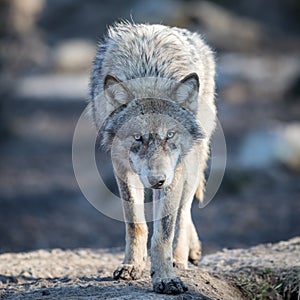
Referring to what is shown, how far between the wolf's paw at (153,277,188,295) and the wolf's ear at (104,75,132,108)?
55.2 inches

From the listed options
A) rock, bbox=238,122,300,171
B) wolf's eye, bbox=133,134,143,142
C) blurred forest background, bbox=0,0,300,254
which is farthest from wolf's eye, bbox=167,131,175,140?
rock, bbox=238,122,300,171

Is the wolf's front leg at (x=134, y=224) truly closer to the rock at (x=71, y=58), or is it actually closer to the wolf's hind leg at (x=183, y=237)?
the wolf's hind leg at (x=183, y=237)

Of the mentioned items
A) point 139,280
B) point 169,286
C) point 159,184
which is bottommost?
point 169,286

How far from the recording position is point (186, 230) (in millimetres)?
6938

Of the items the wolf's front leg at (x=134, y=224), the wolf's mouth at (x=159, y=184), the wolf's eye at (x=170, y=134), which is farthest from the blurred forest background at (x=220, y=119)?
the wolf's mouth at (x=159, y=184)

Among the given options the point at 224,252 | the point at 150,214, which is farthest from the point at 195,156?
the point at 150,214

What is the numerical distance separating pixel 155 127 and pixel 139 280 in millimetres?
1281

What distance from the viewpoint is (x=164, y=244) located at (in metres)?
5.98

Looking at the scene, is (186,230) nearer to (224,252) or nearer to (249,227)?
(224,252)

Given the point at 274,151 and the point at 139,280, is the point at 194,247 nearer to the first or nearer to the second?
the point at 139,280

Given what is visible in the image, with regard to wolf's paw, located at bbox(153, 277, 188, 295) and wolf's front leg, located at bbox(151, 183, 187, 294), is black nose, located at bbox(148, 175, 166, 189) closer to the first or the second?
wolf's front leg, located at bbox(151, 183, 187, 294)

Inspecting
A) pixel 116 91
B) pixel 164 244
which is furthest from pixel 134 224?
pixel 116 91

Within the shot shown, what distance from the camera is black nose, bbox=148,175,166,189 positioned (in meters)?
5.51

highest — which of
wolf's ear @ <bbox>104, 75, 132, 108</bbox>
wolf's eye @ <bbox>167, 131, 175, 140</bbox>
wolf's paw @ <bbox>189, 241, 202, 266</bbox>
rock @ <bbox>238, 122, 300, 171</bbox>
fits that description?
rock @ <bbox>238, 122, 300, 171</bbox>
